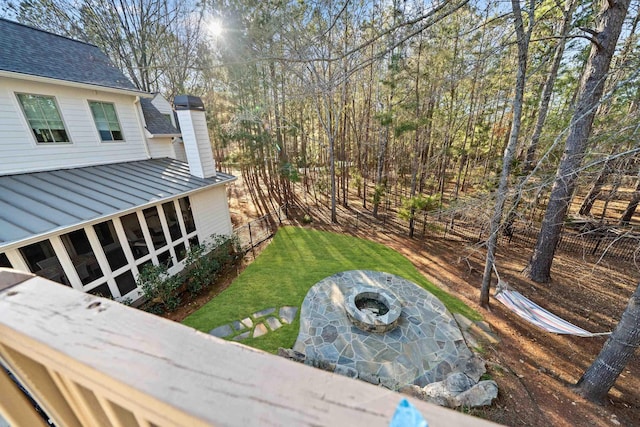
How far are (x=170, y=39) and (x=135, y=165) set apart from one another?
981 centimetres

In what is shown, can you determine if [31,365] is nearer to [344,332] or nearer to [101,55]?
[344,332]

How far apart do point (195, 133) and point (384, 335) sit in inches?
297

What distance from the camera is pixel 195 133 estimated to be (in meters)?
7.19

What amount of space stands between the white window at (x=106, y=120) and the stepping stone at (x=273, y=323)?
7.28 metres

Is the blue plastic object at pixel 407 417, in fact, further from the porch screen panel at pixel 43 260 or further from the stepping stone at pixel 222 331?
the porch screen panel at pixel 43 260

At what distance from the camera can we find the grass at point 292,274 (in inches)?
206

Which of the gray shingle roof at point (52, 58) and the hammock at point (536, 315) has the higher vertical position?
the gray shingle roof at point (52, 58)

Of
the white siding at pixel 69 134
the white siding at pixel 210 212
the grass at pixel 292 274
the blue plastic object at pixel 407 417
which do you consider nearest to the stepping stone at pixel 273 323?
the grass at pixel 292 274

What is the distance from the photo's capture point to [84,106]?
21.5ft

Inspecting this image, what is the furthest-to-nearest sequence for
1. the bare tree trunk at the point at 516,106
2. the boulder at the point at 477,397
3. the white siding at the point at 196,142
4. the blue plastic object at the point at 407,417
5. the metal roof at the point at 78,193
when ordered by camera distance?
the white siding at the point at 196,142, the metal roof at the point at 78,193, the bare tree trunk at the point at 516,106, the boulder at the point at 477,397, the blue plastic object at the point at 407,417

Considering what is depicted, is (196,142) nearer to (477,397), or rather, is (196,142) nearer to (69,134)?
(69,134)

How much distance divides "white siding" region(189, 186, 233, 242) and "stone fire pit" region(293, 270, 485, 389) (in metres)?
4.08

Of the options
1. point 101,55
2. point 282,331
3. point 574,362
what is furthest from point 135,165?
point 574,362

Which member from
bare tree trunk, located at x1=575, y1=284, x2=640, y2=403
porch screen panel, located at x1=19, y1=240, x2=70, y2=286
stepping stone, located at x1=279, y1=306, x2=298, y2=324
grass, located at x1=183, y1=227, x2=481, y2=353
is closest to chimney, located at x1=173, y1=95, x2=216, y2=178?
grass, located at x1=183, y1=227, x2=481, y2=353
